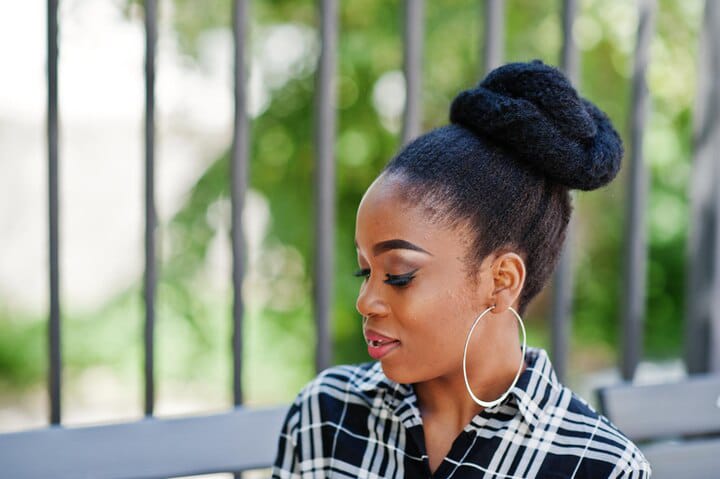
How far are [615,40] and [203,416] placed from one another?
2384 millimetres

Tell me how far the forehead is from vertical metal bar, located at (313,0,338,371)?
2.02ft

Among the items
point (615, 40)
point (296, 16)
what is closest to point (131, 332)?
point (296, 16)

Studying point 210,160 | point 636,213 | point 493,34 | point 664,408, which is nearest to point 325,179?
point 493,34

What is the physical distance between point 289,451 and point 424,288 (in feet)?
1.31

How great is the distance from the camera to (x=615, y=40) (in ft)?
10.4

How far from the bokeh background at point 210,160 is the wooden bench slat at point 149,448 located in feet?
3.26

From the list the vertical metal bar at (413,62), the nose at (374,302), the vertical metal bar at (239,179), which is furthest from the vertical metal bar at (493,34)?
the nose at (374,302)

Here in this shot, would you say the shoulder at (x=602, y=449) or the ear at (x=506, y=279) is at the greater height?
the ear at (x=506, y=279)

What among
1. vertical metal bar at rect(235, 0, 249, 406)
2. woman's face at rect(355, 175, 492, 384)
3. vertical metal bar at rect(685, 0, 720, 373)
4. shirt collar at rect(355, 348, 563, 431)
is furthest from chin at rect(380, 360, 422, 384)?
vertical metal bar at rect(685, 0, 720, 373)

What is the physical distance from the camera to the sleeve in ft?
4.27

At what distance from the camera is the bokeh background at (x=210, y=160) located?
2.75m

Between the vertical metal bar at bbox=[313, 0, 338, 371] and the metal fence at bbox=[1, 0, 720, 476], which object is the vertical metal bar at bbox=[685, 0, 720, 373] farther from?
the vertical metal bar at bbox=[313, 0, 338, 371]

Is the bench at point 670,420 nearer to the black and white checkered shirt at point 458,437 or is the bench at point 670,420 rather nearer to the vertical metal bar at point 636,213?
the vertical metal bar at point 636,213

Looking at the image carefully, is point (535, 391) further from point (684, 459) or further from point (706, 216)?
point (706, 216)
